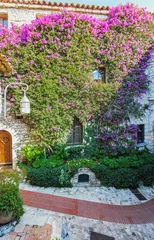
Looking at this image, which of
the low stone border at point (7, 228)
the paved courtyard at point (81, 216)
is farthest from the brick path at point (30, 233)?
the low stone border at point (7, 228)

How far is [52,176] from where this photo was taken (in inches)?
273

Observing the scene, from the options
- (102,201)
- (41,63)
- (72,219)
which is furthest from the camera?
(41,63)

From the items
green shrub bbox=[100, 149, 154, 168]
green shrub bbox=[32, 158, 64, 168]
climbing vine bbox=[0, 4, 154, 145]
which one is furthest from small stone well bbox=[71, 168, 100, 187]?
climbing vine bbox=[0, 4, 154, 145]

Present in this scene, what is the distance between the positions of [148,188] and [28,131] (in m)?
6.76

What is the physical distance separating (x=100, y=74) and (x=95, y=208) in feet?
22.7

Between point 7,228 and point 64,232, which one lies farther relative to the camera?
point 64,232

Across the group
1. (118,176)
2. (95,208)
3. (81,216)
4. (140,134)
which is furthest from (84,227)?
(140,134)

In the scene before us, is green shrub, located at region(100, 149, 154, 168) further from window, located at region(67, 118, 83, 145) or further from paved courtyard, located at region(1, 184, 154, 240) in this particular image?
window, located at region(67, 118, 83, 145)

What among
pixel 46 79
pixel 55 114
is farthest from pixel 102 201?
pixel 46 79

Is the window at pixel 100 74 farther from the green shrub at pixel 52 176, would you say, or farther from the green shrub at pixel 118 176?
the green shrub at pixel 52 176

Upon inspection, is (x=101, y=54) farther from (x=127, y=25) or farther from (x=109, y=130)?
(x=109, y=130)

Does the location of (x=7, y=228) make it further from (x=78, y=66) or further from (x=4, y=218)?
(x=78, y=66)

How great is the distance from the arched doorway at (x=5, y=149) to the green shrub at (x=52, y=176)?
2.39 meters

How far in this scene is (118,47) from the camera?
8.59 meters
